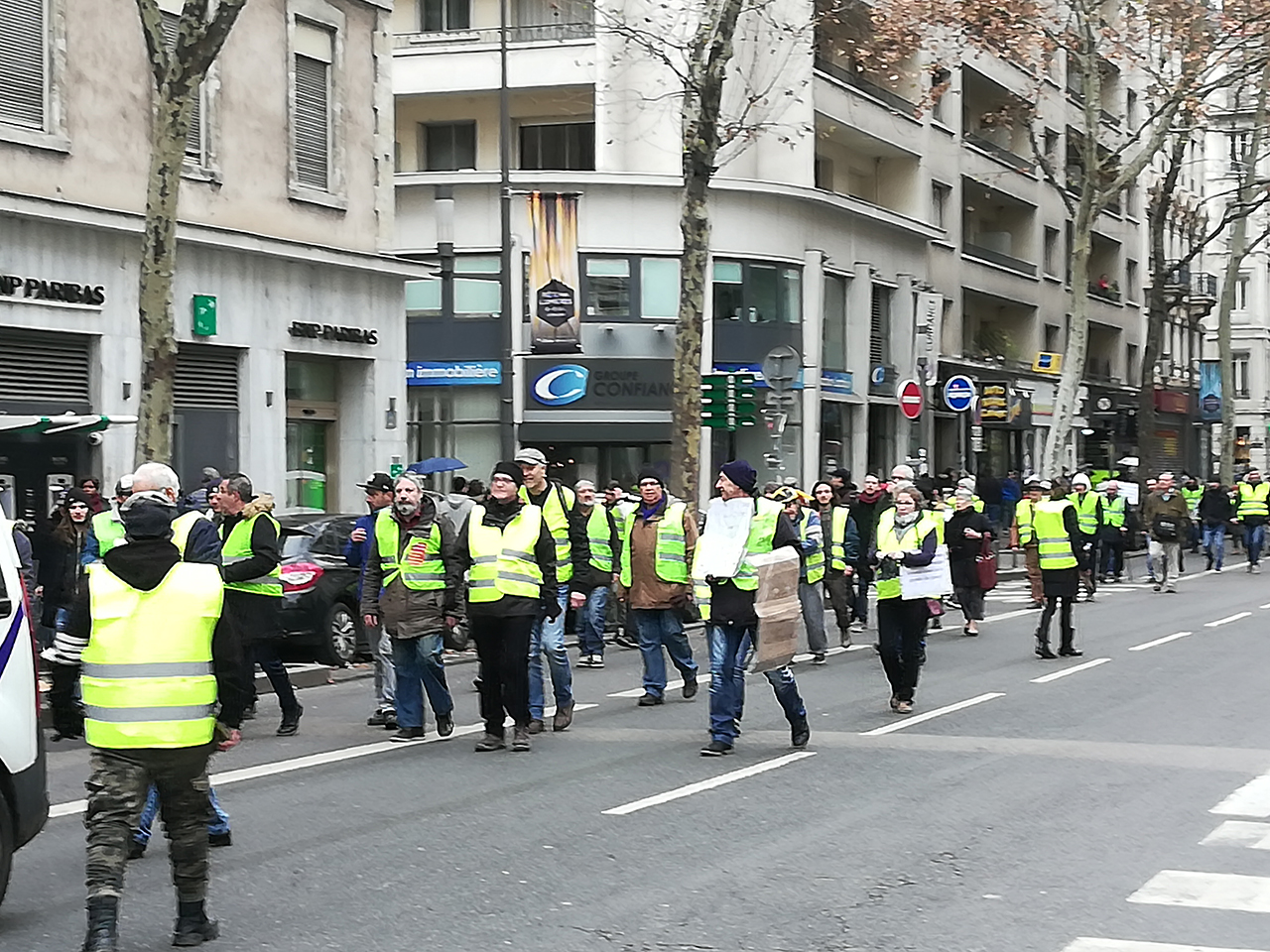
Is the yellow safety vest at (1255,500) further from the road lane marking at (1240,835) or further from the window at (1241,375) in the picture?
the window at (1241,375)

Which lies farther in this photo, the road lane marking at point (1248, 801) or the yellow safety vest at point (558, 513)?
the yellow safety vest at point (558, 513)

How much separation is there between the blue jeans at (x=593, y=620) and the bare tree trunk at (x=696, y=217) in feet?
24.8

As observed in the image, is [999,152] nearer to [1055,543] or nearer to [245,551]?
[1055,543]

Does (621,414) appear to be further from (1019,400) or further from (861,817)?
(861,817)

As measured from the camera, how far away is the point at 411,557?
12328 mm

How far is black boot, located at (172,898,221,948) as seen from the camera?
6797mm

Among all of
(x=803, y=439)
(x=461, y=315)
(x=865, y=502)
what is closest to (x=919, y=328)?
(x=803, y=439)

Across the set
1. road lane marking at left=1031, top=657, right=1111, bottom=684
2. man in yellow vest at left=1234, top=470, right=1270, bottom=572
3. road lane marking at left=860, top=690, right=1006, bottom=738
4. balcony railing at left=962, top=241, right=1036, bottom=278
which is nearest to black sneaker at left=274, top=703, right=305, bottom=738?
road lane marking at left=860, top=690, right=1006, bottom=738

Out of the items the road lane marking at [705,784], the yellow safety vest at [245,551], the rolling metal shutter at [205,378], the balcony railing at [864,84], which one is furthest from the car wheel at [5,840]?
the balcony railing at [864,84]

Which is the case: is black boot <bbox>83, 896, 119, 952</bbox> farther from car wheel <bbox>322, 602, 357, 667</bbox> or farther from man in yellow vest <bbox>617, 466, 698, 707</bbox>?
car wheel <bbox>322, 602, 357, 667</bbox>

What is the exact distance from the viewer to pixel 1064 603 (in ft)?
59.7

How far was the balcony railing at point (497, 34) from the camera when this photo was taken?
37500mm

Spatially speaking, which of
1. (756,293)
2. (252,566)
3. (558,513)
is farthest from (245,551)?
(756,293)

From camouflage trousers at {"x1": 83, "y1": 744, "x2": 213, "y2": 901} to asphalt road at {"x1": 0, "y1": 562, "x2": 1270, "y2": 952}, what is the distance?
35 cm
